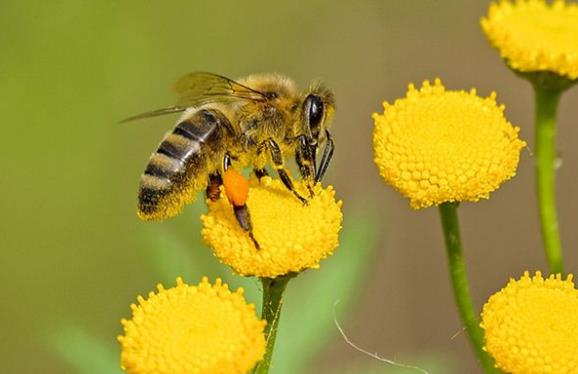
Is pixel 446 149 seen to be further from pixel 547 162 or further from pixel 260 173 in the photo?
pixel 260 173

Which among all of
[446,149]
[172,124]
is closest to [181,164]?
[446,149]

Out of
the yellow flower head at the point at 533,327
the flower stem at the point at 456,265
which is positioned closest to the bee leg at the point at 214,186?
the flower stem at the point at 456,265

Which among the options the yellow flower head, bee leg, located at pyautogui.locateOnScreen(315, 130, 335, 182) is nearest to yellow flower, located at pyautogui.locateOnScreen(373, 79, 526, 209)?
bee leg, located at pyautogui.locateOnScreen(315, 130, 335, 182)

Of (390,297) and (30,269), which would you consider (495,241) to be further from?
(30,269)

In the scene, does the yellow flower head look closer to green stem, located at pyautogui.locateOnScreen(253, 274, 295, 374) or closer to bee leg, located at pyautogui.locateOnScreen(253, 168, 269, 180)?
green stem, located at pyautogui.locateOnScreen(253, 274, 295, 374)

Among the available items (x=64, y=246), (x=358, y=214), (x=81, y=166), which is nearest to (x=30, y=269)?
(x=64, y=246)

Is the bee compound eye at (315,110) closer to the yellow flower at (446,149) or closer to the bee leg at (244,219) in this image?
the yellow flower at (446,149)
